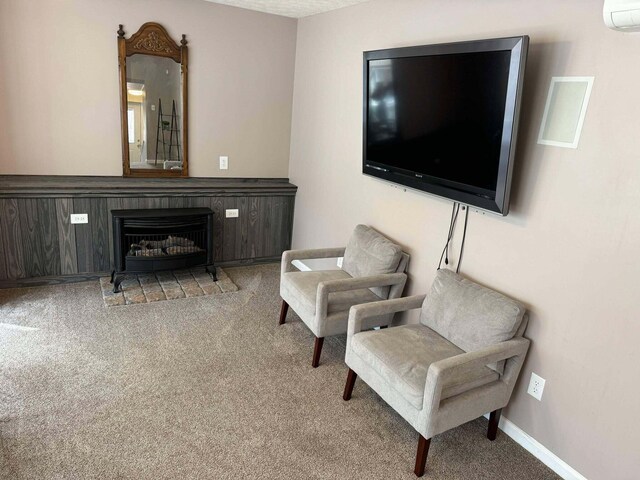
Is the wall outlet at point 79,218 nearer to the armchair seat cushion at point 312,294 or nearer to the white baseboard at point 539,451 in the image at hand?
the armchair seat cushion at point 312,294

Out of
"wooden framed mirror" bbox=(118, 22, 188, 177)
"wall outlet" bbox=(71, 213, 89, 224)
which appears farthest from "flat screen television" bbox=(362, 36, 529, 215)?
"wall outlet" bbox=(71, 213, 89, 224)

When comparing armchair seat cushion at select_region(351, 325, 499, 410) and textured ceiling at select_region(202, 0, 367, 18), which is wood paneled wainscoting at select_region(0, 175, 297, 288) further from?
armchair seat cushion at select_region(351, 325, 499, 410)

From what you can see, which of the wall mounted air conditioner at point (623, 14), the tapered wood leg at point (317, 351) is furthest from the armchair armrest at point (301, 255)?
the wall mounted air conditioner at point (623, 14)

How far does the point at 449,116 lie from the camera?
2.32m

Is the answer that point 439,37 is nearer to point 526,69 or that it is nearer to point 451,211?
point 526,69

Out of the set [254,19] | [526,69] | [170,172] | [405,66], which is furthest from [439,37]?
[170,172]

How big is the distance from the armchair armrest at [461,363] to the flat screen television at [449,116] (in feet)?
2.11

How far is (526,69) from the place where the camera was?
6.89 feet

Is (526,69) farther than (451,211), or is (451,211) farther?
(451,211)

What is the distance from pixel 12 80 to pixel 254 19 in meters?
2.00

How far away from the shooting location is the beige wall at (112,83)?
11.0 ft

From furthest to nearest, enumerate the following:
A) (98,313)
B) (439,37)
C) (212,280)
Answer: (212,280), (98,313), (439,37)

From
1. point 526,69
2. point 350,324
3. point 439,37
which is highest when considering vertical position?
point 439,37

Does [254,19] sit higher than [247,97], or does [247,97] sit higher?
[254,19]
